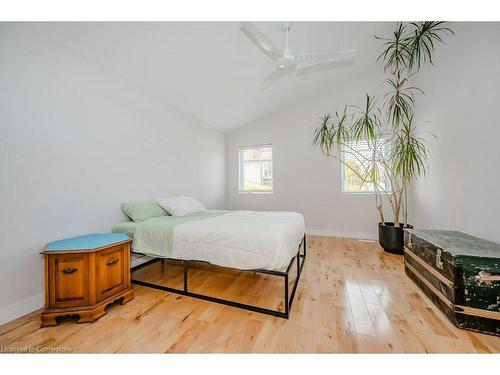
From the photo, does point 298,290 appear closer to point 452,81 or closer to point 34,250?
point 34,250

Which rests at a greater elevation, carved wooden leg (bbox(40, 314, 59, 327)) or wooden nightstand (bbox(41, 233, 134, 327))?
wooden nightstand (bbox(41, 233, 134, 327))

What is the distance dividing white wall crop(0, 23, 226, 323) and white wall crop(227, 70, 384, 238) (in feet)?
8.56

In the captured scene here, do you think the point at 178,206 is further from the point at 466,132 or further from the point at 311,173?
the point at 466,132

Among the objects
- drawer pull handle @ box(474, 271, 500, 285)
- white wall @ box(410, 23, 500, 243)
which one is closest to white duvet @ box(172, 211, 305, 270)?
drawer pull handle @ box(474, 271, 500, 285)

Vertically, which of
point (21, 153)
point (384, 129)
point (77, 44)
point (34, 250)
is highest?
point (77, 44)

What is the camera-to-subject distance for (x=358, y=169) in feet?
13.1

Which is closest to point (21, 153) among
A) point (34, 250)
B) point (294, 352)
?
point (34, 250)

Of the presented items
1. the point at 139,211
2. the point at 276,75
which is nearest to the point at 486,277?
the point at 276,75

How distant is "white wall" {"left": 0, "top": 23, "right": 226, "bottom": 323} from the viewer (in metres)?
1.57

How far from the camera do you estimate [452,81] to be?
7.81 ft

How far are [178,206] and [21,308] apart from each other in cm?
167

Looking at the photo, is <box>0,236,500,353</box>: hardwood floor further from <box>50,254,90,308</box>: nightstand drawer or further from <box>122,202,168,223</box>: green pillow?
<box>122,202,168,223</box>: green pillow

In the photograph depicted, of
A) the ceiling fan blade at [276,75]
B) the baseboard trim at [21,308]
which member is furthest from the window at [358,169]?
the baseboard trim at [21,308]
